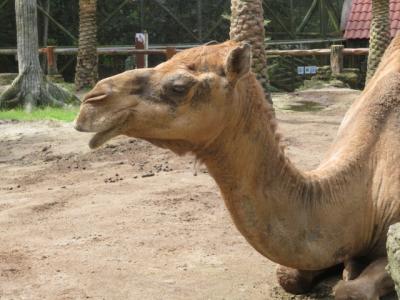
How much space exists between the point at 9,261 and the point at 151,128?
96.6 inches

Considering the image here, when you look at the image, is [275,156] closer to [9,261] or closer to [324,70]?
[9,261]

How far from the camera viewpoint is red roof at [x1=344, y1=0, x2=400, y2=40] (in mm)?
22766

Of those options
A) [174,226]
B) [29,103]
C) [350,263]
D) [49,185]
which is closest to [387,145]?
[350,263]

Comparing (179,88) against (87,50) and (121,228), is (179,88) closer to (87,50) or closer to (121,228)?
(121,228)

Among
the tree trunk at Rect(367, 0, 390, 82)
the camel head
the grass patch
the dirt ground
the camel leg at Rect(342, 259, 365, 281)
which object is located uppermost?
the camel head

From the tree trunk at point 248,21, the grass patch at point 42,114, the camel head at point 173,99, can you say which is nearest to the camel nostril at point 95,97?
the camel head at point 173,99

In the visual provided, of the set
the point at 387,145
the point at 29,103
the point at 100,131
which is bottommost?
the point at 29,103

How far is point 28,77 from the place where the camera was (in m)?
14.7

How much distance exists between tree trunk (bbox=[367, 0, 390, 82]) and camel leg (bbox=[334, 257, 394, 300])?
498 inches

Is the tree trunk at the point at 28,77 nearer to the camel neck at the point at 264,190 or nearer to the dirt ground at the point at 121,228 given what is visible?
the dirt ground at the point at 121,228

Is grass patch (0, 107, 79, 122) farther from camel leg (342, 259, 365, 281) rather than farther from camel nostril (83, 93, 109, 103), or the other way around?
camel nostril (83, 93, 109, 103)

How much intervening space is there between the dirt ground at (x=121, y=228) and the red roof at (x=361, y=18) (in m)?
13.1

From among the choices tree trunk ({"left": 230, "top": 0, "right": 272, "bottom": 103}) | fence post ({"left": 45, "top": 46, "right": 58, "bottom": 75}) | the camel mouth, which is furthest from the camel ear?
A: fence post ({"left": 45, "top": 46, "right": 58, "bottom": 75})

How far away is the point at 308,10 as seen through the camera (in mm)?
25312
